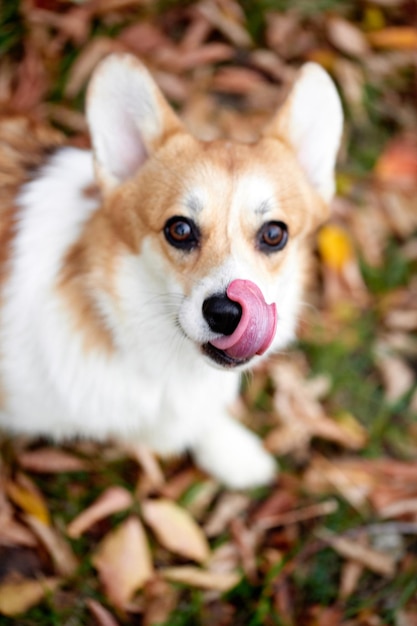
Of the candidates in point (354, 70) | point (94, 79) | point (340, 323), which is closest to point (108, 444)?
point (340, 323)

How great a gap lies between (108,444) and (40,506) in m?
0.42

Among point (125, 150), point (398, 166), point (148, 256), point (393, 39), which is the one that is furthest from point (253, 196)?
point (393, 39)

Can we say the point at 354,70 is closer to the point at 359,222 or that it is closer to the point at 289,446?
the point at 359,222

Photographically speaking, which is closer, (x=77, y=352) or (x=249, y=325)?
(x=249, y=325)

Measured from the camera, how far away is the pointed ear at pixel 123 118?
2.12 metres

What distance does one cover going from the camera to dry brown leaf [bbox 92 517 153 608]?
2.65 metres

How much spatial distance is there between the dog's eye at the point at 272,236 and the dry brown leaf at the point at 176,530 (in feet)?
4.40

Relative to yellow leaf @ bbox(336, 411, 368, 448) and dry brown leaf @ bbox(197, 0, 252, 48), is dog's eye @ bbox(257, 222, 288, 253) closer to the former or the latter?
yellow leaf @ bbox(336, 411, 368, 448)

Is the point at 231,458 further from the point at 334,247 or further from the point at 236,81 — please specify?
the point at 236,81

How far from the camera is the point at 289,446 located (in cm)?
320

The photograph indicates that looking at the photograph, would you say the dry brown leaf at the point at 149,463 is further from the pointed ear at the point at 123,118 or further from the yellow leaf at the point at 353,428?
the pointed ear at the point at 123,118

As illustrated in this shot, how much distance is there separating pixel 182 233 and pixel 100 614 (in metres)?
1.57

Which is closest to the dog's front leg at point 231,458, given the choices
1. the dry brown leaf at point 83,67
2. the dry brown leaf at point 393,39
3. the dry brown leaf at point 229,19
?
the dry brown leaf at point 83,67

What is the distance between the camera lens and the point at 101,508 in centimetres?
282
